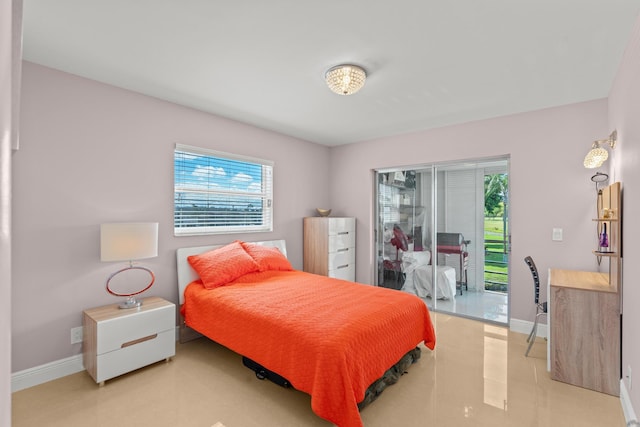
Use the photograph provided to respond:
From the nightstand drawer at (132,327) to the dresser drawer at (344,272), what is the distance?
2365 mm

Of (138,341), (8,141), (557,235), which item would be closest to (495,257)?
(557,235)

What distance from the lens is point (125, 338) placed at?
268cm

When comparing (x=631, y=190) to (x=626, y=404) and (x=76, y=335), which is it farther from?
(x=76, y=335)

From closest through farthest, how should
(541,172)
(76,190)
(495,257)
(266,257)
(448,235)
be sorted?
(76,190), (541,172), (266,257), (495,257), (448,235)

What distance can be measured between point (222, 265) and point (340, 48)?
7.80 feet

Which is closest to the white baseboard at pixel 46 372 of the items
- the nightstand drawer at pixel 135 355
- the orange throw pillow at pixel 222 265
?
the nightstand drawer at pixel 135 355

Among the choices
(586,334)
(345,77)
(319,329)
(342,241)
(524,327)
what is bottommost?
(524,327)

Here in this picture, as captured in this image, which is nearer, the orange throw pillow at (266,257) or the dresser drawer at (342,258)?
the orange throw pillow at (266,257)

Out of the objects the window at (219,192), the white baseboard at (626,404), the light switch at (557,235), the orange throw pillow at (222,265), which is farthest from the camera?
the window at (219,192)

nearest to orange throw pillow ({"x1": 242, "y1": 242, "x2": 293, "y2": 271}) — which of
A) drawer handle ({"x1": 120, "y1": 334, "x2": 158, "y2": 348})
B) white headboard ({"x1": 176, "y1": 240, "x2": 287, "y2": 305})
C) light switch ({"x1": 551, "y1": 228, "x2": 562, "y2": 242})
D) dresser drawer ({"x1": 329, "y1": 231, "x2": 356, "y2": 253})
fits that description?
white headboard ({"x1": 176, "y1": 240, "x2": 287, "y2": 305})

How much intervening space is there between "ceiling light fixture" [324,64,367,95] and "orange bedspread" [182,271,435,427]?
1.83 meters

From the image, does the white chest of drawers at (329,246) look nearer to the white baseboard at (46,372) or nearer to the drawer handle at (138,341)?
the drawer handle at (138,341)

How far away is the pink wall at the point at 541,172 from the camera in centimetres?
335

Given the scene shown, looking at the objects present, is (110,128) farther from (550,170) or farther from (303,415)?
(550,170)
